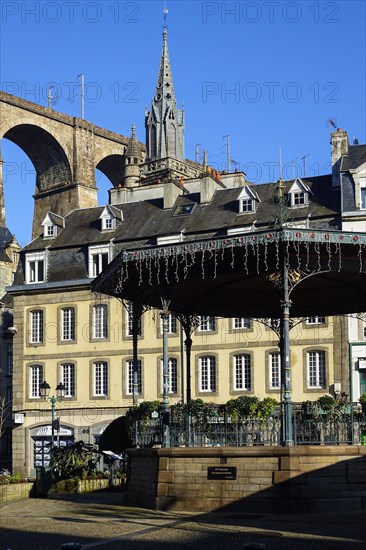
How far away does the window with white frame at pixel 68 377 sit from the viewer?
54.1 m

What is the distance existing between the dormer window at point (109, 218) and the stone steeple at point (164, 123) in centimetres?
2385

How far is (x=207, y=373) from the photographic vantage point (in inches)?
2007

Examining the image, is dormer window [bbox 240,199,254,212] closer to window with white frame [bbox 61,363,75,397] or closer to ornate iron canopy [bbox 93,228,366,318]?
window with white frame [bbox 61,363,75,397]

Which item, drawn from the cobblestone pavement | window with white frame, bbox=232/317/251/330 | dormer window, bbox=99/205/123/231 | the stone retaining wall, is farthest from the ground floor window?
the cobblestone pavement

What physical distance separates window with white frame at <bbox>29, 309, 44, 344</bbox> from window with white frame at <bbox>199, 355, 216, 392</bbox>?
970 centimetres

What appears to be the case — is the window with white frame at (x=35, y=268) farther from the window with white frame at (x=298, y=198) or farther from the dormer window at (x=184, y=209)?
the window with white frame at (x=298, y=198)

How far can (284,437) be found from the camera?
2088cm

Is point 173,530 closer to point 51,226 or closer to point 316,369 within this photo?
point 316,369

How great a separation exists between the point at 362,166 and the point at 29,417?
2205 centimetres

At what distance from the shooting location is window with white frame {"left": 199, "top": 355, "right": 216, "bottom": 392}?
5075 cm

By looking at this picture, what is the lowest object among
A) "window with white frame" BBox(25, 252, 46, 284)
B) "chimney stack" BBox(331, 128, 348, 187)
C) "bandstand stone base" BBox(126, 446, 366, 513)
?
"bandstand stone base" BBox(126, 446, 366, 513)

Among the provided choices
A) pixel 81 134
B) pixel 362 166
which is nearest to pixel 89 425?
pixel 362 166

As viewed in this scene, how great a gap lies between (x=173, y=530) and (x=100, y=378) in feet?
118

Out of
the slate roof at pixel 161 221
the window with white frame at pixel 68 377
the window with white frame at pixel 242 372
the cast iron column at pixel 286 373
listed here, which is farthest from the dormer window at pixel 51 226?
the cast iron column at pixel 286 373
